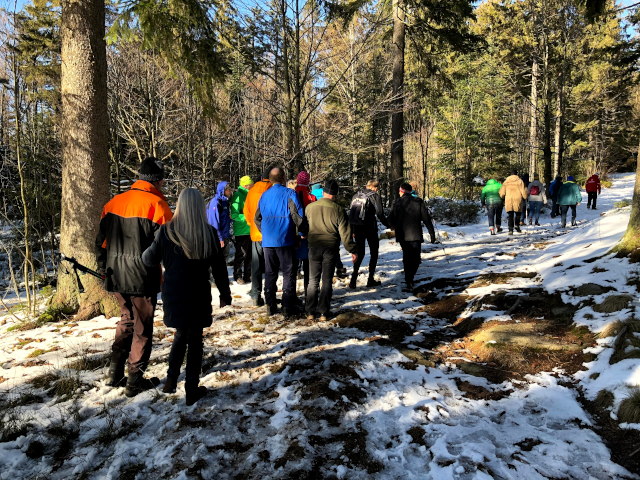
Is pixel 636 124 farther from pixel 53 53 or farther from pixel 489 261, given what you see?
pixel 53 53

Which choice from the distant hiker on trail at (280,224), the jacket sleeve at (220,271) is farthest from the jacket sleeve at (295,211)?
the jacket sleeve at (220,271)

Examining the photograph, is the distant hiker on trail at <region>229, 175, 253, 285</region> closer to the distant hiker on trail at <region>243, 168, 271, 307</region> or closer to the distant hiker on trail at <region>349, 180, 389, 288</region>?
the distant hiker on trail at <region>243, 168, 271, 307</region>

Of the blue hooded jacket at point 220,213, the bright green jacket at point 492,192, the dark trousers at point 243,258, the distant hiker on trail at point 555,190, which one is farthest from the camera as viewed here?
the distant hiker on trail at point 555,190

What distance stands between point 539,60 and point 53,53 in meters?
22.6

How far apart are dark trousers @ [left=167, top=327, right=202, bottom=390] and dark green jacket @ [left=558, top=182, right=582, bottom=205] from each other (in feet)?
45.8

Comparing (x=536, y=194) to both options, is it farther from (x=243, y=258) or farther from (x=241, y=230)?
(x=241, y=230)

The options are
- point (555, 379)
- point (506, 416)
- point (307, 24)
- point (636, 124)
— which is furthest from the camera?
point (636, 124)

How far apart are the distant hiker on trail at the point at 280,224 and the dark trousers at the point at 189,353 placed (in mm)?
2186

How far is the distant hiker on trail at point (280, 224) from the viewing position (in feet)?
18.0

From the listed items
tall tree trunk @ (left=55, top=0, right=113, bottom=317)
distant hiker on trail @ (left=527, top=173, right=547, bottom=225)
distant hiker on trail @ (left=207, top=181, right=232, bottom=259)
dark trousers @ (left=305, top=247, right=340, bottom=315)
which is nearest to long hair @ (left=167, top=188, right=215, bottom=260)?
dark trousers @ (left=305, top=247, right=340, bottom=315)

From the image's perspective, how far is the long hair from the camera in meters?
3.27

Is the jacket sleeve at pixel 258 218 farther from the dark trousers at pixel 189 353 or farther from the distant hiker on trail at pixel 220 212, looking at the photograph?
the dark trousers at pixel 189 353

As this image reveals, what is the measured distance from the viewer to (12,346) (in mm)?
4777

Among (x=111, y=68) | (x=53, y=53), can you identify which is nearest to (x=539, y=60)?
(x=111, y=68)
